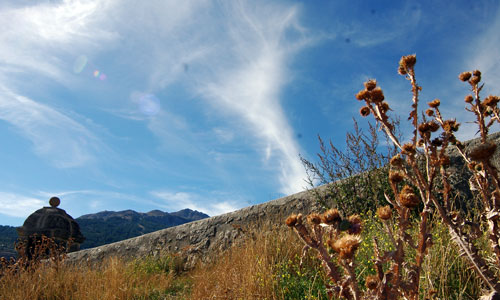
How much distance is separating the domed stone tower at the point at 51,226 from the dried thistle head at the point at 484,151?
10.9 metres

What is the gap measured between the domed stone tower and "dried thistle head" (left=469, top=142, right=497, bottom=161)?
35.8ft

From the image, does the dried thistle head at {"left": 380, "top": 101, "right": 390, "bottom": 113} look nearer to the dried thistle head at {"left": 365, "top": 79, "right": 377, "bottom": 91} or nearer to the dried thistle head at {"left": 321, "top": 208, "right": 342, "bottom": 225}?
the dried thistle head at {"left": 365, "top": 79, "right": 377, "bottom": 91}

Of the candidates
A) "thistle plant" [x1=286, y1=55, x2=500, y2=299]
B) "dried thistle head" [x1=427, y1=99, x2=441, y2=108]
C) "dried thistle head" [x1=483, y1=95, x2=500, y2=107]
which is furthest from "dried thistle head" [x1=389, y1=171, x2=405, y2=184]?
"dried thistle head" [x1=483, y1=95, x2=500, y2=107]

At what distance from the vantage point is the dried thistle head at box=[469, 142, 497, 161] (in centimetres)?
110

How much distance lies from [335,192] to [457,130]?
4.58 meters

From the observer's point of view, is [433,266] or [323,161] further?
[323,161]

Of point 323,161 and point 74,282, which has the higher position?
point 323,161

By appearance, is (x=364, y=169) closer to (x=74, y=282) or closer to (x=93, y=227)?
(x=74, y=282)

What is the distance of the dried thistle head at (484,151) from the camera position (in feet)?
3.62

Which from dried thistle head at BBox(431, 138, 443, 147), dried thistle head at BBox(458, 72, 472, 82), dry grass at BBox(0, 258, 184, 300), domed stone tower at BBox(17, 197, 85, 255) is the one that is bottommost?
dry grass at BBox(0, 258, 184, 300)

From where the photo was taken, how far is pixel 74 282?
5703mm

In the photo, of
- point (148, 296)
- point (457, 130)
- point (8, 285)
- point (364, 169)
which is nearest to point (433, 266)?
point (457, 130)

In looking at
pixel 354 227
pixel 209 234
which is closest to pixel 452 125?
pixel 354 227

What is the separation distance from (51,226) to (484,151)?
465 inches
